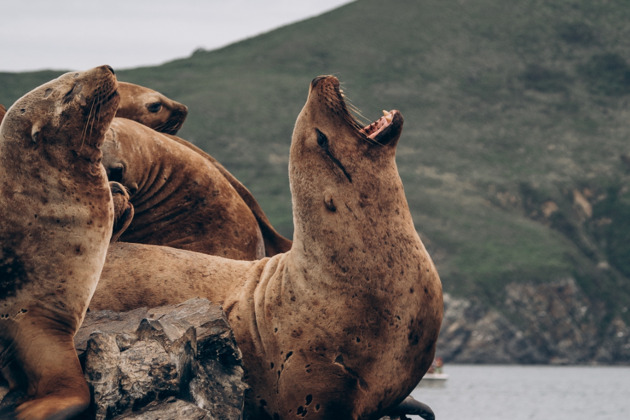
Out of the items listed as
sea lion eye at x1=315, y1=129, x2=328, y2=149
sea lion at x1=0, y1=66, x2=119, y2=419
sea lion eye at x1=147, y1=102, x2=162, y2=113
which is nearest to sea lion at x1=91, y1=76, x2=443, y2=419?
sea lion eye at x1=315, y1=129, x2=328, y2=149

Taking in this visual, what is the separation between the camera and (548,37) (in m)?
130

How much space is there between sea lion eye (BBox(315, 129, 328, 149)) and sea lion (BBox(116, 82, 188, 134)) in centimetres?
409

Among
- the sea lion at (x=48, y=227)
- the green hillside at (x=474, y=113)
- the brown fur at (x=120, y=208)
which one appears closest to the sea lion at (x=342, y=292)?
the brown fur at (x=120, y=208)

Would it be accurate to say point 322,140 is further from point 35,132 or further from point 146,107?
point 146,107

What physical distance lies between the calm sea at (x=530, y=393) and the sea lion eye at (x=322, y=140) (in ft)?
75.1

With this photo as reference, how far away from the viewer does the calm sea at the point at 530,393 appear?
4131cm

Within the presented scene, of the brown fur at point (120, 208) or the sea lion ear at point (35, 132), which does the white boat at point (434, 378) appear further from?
the sea lion ear at point (35, 132)

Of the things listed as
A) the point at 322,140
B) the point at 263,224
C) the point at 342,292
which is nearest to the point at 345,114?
the point at 322,140

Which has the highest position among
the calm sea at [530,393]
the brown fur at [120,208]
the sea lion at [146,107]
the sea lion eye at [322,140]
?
the sea lion eye at [322,140]

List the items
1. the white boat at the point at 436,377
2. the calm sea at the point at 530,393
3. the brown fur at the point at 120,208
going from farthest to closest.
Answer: the white boat at the point at 436,377
the calm sea at the point at 530,393
the brown fur at the point at 120,208

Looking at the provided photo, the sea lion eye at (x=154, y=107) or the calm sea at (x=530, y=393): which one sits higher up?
the sea lion eye at (x=154, y=107)

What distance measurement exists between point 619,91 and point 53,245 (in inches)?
4730

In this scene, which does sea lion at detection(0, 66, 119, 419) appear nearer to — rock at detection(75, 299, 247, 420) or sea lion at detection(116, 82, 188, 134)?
rock at detection(75, 299, 247, 420)

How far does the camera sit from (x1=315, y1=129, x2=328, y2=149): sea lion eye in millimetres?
6891
